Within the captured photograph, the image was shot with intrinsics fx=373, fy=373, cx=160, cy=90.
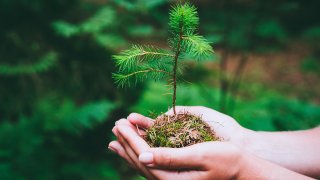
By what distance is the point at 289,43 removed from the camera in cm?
952

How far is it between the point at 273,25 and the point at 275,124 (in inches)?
228

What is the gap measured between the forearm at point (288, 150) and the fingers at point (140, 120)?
611 mm

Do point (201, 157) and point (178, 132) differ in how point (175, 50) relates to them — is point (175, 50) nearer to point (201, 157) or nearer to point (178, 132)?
point (178, 132)

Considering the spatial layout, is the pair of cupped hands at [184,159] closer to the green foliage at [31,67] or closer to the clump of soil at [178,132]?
→ the clump of soil at [178,132]

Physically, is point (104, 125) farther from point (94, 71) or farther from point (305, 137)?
point (305, 137)

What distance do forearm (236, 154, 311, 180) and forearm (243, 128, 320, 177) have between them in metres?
0.47

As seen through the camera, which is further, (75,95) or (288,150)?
(75,95)

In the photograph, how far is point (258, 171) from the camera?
151 centimetres

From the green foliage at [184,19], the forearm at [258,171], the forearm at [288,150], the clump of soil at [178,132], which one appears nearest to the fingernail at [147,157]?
the clump of soil at [178,132]

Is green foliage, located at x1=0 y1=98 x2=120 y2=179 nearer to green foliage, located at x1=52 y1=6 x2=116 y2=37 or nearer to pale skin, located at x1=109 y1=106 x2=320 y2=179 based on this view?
green foliage, located at x1=52 y1=6 x2=116 y2=37

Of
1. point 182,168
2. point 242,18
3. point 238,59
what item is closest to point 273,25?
point 242,18

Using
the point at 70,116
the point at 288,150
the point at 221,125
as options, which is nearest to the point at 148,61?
the point at 221,125

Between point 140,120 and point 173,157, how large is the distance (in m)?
0.38

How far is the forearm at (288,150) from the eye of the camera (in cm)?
205
